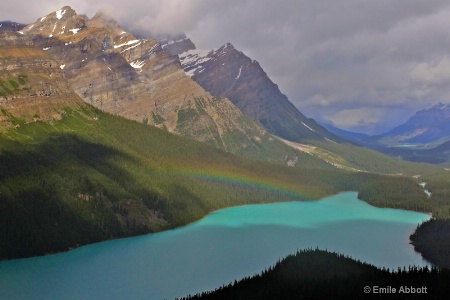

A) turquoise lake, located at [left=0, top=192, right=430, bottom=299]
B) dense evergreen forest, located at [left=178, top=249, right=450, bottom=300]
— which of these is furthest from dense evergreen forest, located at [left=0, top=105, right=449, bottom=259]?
dense evergreen forest, located at [left=178, top=249, right=450, bottom=300]

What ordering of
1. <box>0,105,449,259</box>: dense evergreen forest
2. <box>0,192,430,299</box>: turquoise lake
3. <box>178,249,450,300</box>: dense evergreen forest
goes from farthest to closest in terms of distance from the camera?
<box>0,105,449,259</box>: dense evergreen forest
<box>0,192,430,299</box>: turquoise lake
<box>178,249,450,300</box>: dense evergreen forest

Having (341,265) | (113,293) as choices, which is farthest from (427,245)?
(113,293)

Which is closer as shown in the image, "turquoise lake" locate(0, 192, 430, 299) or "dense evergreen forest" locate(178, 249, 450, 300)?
"dense evergreen forest" locate(178, 249, 450, 300)

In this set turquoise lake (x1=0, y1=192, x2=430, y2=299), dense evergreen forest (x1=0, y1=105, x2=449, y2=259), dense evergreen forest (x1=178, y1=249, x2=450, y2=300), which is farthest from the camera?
dense evergreen forest (x1=0, y1=105, x2=449, y2=259)

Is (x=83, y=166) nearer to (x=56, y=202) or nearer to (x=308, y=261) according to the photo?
(x=56, y=202)

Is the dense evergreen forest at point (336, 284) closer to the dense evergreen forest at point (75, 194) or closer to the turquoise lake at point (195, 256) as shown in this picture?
the turquoise lake at point (195, 256)

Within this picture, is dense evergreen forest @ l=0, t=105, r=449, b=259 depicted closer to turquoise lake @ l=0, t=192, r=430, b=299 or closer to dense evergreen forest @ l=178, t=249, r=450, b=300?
turquoise lake @ l=0, t=192, r=430, b=299

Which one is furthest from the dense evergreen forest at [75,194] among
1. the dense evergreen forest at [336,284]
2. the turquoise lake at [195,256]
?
the dense evergreen forest at [336,284]
